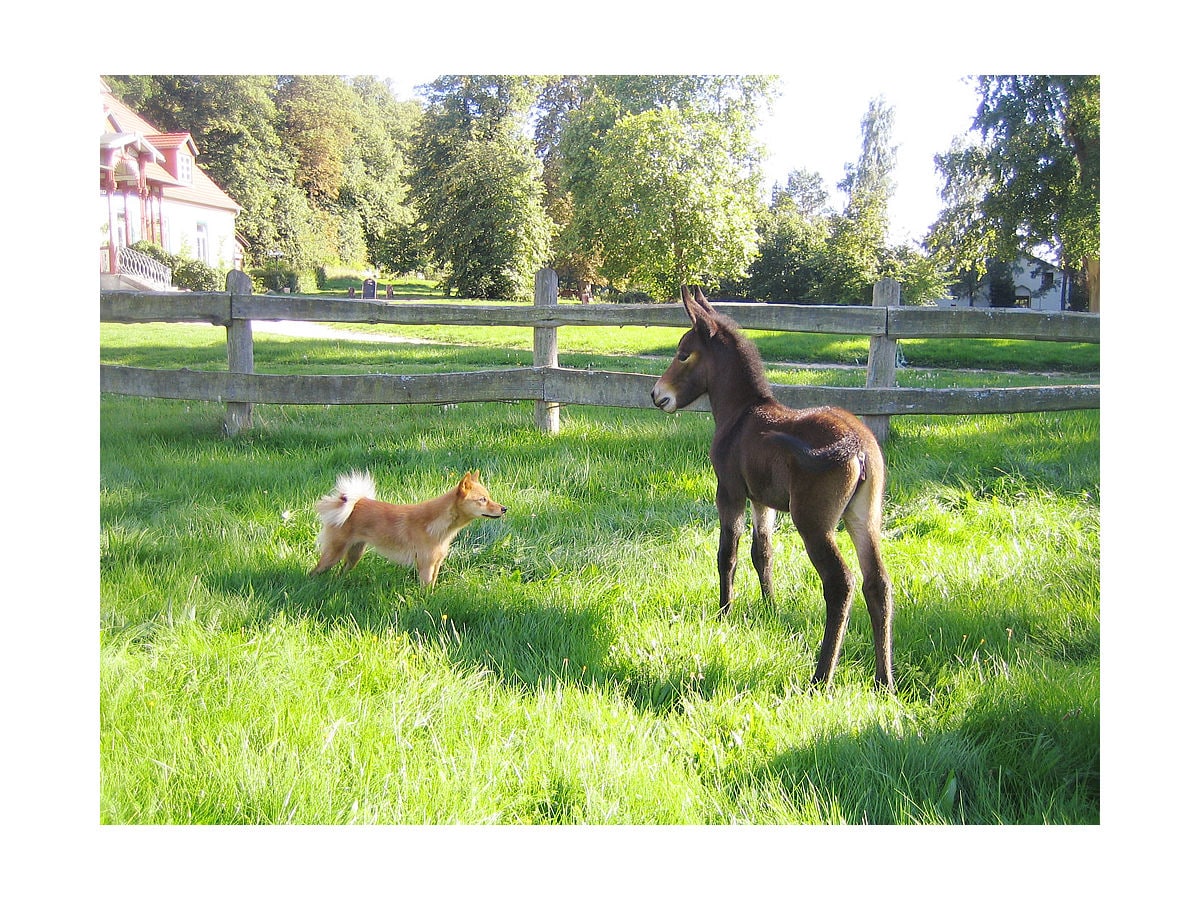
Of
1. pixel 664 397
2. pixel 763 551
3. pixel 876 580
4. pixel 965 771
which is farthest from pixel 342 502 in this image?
pixel 965 771

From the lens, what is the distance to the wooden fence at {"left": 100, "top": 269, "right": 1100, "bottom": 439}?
493cm

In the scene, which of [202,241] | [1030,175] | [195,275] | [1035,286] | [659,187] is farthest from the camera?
[195,275]

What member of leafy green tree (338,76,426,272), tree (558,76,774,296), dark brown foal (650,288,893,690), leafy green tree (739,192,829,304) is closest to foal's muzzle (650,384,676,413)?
dark brown foal (650,288,893,690)

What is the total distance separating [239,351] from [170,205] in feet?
8.75

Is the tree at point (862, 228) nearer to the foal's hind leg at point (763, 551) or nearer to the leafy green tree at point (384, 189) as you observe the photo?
the leafy green tree at point (384, 189)

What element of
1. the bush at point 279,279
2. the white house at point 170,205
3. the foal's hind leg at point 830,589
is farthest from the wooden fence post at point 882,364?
the bush at point 279,279

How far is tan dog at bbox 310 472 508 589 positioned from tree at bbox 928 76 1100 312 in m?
2.71

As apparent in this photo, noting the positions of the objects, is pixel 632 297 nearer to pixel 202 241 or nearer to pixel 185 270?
pixel 202 241

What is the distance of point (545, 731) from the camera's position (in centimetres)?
232

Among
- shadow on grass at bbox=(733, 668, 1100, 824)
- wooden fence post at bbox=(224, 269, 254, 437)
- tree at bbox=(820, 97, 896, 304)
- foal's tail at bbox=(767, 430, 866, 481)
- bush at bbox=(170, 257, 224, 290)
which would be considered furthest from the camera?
bush at bbox=(170, 257, 224, 290)

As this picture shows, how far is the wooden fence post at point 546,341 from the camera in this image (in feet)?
18.4

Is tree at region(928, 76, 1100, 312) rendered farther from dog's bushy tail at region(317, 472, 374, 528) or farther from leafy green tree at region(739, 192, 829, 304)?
dog's bushy tail at region(317, 472, 374, 528)

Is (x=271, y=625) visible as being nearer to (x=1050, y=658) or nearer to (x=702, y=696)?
(x=702, y=696)

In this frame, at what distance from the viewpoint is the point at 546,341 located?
570 centimetres
